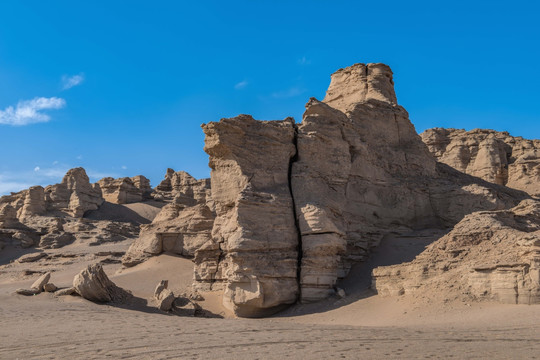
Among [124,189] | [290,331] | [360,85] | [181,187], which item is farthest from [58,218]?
[290,331]

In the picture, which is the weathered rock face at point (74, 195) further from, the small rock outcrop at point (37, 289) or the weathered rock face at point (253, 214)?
the weathered rock face at point (253, 214)

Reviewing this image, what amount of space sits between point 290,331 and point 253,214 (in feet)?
20.6

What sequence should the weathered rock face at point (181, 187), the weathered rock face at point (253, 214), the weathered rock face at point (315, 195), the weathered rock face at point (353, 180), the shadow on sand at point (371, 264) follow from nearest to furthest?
the shadow on sand at point (371, 264) < the weathered rock face at point (253, 214) < the weathered rock face at point (315, 195) < the weathered rock face at point (353, 180) < the weathered rock face at point (181, 187)

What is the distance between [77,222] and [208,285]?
27.2 meters

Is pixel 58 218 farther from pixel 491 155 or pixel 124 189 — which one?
pixel 491 155

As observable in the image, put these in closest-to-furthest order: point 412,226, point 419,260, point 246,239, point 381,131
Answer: point 419,260 → point 246,239 → point 412,226 → point 381,131

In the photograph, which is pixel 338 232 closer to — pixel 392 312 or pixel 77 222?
pixel 392 312

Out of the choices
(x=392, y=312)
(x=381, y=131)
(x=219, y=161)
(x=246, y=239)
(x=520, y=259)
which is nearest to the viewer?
(x=520, y=259)

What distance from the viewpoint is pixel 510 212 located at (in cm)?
1609

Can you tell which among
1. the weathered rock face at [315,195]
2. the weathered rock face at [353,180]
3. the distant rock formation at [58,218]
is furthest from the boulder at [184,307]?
the distant rock formation at [58,218]

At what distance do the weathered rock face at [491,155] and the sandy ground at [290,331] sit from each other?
23096mm

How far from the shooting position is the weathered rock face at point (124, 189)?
53375mm

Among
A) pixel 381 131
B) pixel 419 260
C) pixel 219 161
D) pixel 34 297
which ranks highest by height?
pixel 381 131

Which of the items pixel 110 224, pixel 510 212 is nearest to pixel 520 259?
pixel 510 212
